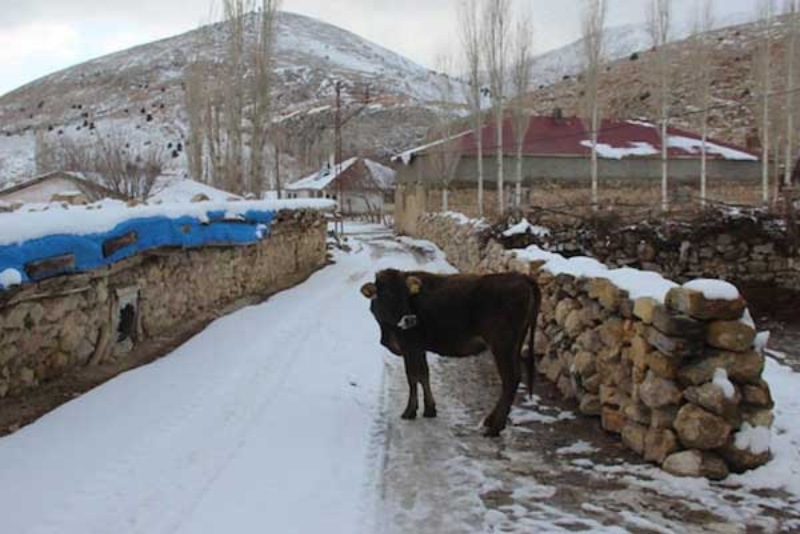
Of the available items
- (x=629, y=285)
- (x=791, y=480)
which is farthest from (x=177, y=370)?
(x=791, y=480)

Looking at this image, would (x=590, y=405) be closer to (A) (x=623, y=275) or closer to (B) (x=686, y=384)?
(A) (x=623, y=275)

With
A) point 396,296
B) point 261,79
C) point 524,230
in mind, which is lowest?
point 396,296

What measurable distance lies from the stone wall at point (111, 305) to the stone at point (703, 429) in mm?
5094

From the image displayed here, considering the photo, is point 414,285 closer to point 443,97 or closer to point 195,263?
point 195,263

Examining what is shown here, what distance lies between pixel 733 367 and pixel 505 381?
1765mm

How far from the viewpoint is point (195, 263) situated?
10.9m

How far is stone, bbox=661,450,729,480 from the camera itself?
453 centimetres

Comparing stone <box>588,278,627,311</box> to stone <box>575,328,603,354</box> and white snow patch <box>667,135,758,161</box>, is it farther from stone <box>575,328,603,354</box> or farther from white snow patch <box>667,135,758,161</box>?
white snow patch <box>667,135,758,161</box>

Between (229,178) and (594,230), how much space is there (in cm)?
1918

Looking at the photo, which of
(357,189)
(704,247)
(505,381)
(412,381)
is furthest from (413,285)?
(357,189)

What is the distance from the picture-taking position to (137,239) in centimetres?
841

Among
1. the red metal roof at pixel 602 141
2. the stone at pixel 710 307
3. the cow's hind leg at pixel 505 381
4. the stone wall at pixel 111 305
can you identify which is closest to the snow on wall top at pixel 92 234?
the stone wall at pixel 111 305

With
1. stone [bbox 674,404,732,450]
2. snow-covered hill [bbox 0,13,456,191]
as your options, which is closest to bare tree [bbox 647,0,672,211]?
snow-covered hill [bbox 0,13,456,191]

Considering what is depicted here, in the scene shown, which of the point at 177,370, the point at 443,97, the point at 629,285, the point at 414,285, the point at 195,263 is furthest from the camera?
the point at 443,97
